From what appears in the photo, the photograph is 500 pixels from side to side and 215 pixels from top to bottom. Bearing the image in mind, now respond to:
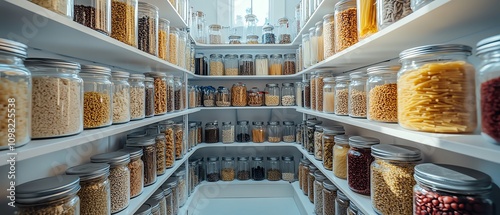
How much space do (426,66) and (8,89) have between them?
1049mm

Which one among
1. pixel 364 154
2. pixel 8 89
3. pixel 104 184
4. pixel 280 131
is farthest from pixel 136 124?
pixel 280 131

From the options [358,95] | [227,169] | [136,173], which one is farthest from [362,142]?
[227,169]

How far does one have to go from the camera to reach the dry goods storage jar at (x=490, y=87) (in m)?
0.50

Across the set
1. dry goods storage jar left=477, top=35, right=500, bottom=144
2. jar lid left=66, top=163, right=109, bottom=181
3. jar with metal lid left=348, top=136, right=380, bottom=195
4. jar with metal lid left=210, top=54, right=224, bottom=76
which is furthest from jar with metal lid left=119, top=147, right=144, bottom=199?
jar with metal lid left=210, top=54, right=224, bottom=76

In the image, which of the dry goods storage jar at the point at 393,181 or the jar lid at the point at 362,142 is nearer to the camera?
the dry goods storage jar at the point at 393,181

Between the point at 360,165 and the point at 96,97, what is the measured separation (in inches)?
45.5

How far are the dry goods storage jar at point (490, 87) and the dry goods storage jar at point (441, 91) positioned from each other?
115 mm

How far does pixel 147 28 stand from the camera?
1.29 meters

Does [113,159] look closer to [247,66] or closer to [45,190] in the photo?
[45,190]

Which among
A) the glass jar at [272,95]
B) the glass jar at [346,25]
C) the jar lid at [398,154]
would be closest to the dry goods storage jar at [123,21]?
the glass jar at [346,25]

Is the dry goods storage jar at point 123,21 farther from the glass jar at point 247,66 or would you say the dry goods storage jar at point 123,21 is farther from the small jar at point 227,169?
the small jar at point 227,169

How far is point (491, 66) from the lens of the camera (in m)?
0.53

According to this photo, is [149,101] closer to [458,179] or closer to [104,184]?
[104,184]

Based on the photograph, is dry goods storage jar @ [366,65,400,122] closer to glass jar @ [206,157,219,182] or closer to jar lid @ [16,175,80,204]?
jar lid @ [16,175,80,204]
